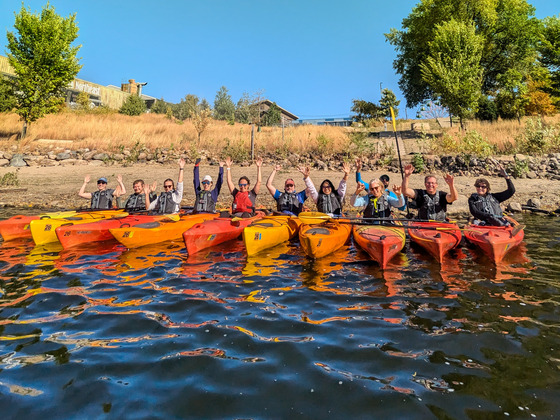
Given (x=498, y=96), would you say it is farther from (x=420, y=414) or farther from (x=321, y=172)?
(x=420, y=414)

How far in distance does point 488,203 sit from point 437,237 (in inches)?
86.7

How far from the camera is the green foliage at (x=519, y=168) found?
46.0 feet

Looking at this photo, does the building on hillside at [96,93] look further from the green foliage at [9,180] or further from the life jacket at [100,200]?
the life jacket at [100,200]

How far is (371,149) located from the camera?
17.2 meters

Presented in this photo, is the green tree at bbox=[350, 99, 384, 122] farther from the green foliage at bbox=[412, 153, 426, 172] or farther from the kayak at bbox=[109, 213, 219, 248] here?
the kayak at bbox=[109, 213, 219, 248]

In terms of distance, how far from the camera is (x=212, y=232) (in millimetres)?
6812

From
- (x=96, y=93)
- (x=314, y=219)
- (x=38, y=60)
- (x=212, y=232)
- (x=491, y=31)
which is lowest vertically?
(x=212, y=232)

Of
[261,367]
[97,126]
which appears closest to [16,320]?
[261,367]

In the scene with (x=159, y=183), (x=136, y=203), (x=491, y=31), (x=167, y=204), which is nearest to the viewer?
(x=167, y=204)

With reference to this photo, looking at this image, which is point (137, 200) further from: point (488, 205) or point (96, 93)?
point (96, 93)

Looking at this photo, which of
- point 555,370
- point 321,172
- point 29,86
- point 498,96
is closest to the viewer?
point 555,370

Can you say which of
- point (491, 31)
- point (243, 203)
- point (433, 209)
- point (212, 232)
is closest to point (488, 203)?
point (433, 209)

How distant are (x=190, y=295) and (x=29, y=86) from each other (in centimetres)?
2029

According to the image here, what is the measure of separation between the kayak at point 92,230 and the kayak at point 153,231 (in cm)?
34
